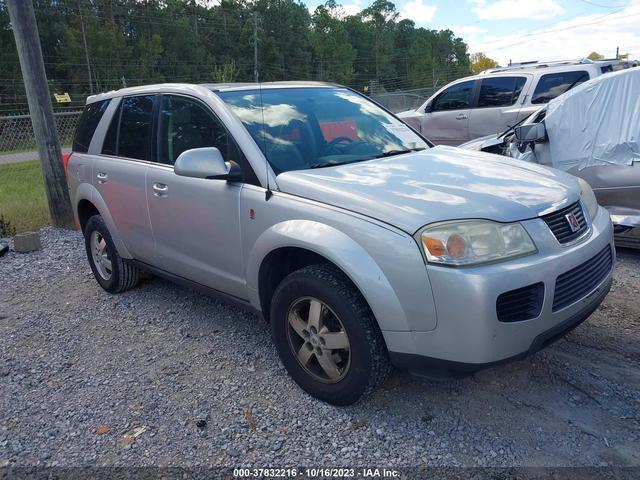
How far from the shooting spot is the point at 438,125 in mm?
10031

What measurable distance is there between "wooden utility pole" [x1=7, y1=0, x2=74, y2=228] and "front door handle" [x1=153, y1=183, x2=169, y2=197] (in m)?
4.27

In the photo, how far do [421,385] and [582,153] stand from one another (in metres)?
3.26

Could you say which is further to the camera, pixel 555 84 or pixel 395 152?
pixel 555 84

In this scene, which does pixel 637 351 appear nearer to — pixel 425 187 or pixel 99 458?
Answer: pixel 425 187

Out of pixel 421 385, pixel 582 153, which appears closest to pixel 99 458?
pixel 421 385

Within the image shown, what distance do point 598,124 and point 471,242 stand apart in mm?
3579

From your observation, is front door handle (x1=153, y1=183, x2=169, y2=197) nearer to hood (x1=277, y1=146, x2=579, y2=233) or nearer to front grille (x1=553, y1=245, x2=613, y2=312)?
hood (x1=277, y1=146, x2=579, y2=233)

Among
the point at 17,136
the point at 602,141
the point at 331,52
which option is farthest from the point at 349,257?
the point at 331,52

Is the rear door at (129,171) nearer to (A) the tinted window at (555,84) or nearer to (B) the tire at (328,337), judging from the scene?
(B) the tire at (328,337)

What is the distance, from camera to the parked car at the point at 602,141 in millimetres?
4828

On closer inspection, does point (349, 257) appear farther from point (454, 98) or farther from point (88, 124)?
point (454, 98)

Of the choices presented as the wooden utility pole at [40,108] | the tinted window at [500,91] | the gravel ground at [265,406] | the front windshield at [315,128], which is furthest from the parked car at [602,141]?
the wooden utility pole at [40,108]

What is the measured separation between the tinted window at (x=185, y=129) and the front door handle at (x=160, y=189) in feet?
0.59

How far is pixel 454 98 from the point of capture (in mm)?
9844
